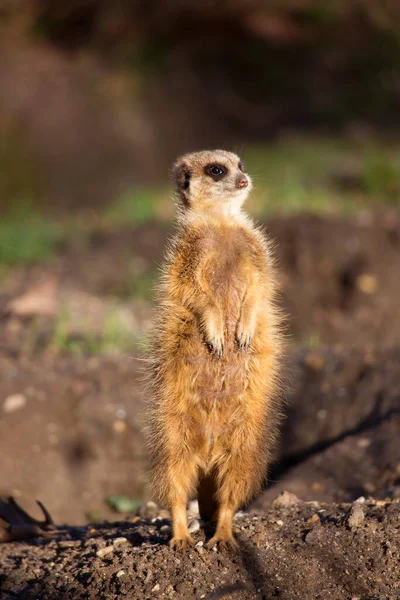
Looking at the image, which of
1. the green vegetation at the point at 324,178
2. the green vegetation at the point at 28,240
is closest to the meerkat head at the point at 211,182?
the green vegetation at the point at 324,178

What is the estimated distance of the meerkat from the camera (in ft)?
10.6

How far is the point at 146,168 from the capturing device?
653 inches

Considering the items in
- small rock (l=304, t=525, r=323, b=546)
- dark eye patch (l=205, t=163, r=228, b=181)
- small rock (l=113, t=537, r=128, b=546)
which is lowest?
small rock (l=113, t=537, r=128, b=546)

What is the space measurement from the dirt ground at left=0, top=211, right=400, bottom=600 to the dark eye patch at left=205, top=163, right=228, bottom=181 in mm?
733

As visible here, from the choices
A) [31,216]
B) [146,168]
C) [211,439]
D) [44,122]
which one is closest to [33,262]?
[31,216]

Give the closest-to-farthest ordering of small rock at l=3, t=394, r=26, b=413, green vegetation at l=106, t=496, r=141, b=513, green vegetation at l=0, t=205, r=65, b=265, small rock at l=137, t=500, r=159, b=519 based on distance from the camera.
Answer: small rock at l=137, t=500, r=159, b=519
green vegetation at l=106, t=496, r=141, b=513
small rock at l=3, t=394, r=26, b=413
green vegetation at l=0, t=205, r=65, b=265

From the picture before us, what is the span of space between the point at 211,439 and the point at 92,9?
17100mm

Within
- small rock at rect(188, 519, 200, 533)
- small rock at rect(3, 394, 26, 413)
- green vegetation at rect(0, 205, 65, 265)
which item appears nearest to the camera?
small rock at rect(188, 519, 200, 533)

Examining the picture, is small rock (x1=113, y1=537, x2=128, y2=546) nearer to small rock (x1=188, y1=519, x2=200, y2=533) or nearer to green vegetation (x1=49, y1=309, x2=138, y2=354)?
small rock (x1=188, y1=519, x2=200, y2=533)

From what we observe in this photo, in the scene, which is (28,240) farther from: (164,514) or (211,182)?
(211,182)

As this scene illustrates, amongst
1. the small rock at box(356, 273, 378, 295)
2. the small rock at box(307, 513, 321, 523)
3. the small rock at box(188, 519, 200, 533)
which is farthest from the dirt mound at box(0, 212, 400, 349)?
the small rock at box(307, 513, 321, 523)

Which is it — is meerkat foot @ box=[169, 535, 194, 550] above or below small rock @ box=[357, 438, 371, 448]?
above

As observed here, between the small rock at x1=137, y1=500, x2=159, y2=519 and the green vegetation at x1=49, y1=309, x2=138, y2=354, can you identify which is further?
the green vegetation at x1=49, y1=309, x2=138, y2=354

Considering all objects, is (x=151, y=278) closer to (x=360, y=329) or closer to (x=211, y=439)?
(x=360, y=329)
